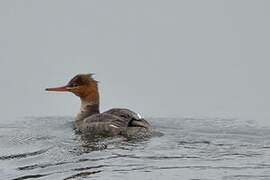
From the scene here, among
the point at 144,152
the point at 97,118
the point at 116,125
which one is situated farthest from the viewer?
the point at 97,118

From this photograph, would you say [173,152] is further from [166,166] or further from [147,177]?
[147,177]

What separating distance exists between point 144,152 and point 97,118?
2259mm

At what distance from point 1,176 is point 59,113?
512cm

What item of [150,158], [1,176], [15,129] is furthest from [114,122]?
[1,176]

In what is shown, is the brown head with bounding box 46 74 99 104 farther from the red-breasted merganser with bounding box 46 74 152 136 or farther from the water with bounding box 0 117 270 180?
the water with bounding box 0 117 270 180

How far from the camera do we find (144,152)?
32.0 feet

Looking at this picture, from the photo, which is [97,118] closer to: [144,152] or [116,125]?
[116,125]

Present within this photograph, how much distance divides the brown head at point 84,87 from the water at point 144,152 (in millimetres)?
506

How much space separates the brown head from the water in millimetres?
506

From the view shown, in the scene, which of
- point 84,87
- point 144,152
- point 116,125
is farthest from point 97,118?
point 144,152

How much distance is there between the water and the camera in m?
8.50

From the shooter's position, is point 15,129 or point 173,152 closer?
point 173,152

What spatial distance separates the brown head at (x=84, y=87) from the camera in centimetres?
1273

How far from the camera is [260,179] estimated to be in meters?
8.01
